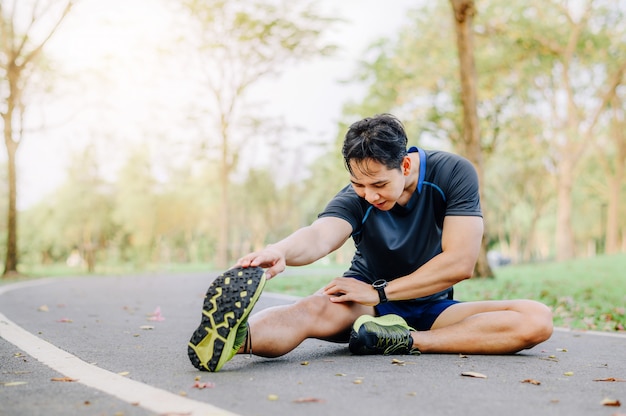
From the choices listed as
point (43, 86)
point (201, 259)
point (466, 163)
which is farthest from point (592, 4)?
point (201, 259)

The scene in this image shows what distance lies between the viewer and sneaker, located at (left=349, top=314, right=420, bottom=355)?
377 cm

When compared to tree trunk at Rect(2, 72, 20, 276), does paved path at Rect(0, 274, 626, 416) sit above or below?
below

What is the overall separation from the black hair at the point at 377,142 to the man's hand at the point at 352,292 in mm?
631

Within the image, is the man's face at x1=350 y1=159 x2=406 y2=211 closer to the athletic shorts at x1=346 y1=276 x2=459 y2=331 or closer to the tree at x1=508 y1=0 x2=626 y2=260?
the athletic shorts at x1=346 y1=276 x2=459 y2=331

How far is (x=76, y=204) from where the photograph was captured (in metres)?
36.4

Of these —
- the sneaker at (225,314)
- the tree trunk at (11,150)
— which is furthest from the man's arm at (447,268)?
the tree trunk at (11,150)

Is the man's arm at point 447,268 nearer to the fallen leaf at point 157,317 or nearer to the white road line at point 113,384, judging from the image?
the white road line at point 113,384

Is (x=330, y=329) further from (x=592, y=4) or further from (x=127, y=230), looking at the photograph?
(x=127, y=230)

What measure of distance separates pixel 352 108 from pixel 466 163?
22860 millimetres

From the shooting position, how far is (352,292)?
3.74 m

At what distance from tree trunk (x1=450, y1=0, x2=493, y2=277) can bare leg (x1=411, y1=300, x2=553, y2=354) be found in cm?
907

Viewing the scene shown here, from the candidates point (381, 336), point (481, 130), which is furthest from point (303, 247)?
point (481, 130)

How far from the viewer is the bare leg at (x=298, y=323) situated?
3.61 m

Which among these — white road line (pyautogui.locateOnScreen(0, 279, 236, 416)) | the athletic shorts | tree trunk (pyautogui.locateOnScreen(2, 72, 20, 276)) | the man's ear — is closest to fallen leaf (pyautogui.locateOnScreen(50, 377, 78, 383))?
white road line (pyautogui.locateOnScreen(0, 279, 236, 416))
